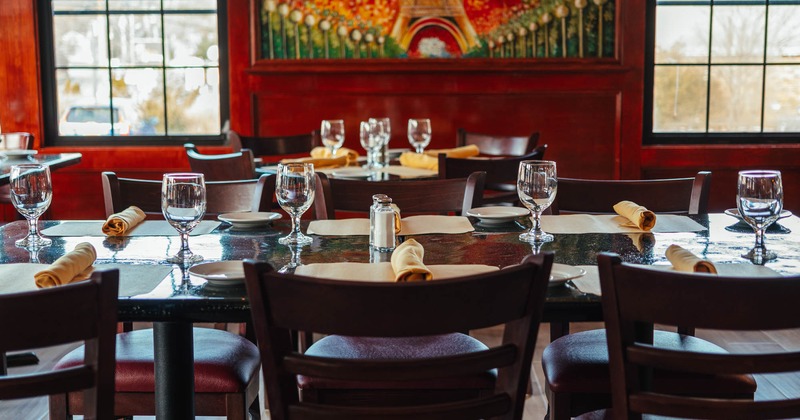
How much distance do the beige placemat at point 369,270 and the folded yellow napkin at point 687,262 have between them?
323 millimetres

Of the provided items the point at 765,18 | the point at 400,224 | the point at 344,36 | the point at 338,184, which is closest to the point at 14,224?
the point at 338,184

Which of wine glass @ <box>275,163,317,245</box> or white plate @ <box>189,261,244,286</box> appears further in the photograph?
wine glass @ <box>275,163,317,245</box>

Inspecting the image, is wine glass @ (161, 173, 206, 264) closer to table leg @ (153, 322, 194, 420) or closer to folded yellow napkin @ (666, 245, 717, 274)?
table leg @ (153, 322, 194, 420)

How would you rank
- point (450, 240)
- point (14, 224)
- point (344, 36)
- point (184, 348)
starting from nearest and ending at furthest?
1. point (184, 348)
2. point (450, 240)
3. point (14, 224)
4. point (344, 36)

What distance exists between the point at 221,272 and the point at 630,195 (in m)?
1.33

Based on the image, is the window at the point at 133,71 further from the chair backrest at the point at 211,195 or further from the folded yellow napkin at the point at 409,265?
the folded yellow napkin at the point at 409,265

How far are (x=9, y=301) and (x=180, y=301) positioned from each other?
12.9 inches

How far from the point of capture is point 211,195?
2646 millimetres

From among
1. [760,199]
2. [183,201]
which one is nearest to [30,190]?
[183,201]

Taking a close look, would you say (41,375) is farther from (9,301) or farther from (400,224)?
(400,224)

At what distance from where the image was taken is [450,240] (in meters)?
2.06

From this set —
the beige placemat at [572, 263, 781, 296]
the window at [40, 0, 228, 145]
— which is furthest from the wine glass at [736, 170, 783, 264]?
the window at [40, 0, 228, 145]

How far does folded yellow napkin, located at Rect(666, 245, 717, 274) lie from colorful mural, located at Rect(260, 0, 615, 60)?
3774 mm

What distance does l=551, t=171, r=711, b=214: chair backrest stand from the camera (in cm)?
258
